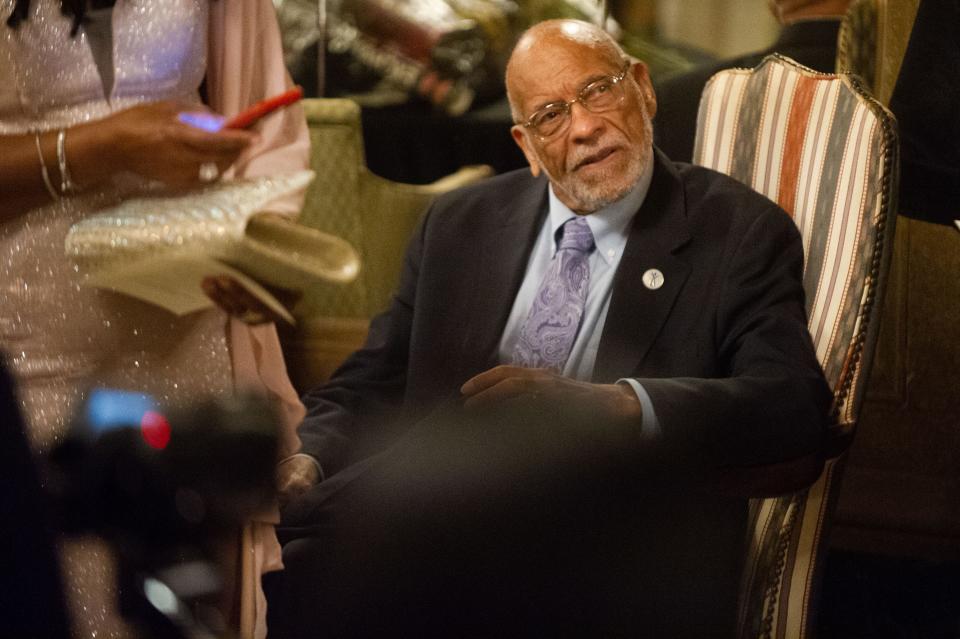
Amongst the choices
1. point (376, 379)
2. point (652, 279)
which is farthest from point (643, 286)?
point (376, 379)

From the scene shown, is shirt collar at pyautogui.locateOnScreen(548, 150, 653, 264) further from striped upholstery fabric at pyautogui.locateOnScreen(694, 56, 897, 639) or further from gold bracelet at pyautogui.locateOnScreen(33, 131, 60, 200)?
gold bracelet at pyautogui.locateOnScreen(33, 131, 60, 200)

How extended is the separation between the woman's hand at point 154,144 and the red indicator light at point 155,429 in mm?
212

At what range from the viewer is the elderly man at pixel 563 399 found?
37.3 inches

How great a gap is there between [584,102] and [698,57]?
5.11ft

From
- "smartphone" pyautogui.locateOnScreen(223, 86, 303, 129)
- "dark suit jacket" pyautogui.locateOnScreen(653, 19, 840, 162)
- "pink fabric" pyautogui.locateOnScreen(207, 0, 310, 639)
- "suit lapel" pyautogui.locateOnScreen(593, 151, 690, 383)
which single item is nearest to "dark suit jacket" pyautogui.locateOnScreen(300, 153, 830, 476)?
"suit lapel" pyautogui.locateOnScreen(593, 151, 690, 383)

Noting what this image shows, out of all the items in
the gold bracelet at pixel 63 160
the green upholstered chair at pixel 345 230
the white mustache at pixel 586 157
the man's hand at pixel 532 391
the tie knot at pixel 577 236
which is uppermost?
the gold bracelet at pixel 63 160

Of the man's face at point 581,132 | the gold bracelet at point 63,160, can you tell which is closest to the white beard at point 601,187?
the man's face at point 581,132

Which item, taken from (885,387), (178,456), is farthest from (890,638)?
(178,456)

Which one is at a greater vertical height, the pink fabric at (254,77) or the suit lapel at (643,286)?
the pink fabric at (254,77)

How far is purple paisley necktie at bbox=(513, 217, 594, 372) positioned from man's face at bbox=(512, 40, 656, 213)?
4 centimetres

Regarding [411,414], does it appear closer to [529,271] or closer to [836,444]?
[529,271]

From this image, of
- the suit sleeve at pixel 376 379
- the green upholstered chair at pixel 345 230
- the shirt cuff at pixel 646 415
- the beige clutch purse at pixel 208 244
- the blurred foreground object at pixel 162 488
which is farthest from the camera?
the suit sleeve at pixel 376 379

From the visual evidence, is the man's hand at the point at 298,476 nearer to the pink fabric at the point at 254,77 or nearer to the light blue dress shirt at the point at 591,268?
the light blue dress shirt at the point at 591,268

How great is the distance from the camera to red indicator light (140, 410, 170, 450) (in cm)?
84
